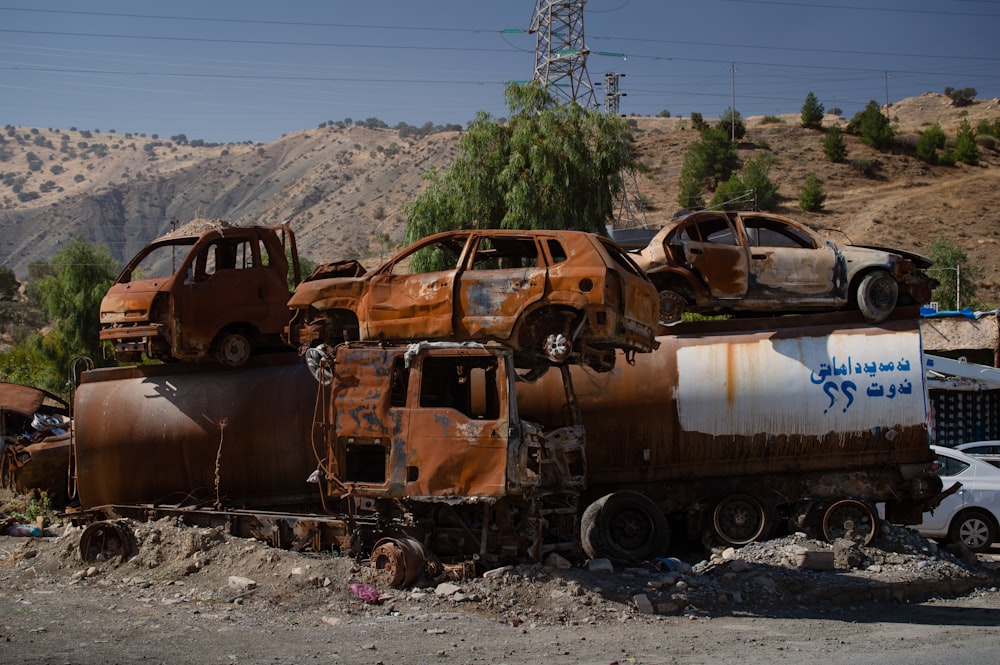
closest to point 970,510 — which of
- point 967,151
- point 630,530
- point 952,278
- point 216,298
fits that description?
point 630,530

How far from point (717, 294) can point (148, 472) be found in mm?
7255

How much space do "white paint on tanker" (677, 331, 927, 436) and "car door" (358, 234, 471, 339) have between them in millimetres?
3434

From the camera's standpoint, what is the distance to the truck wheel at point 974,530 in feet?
40.9

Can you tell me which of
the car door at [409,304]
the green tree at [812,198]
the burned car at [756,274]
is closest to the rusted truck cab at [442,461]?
the car door at [409,304]

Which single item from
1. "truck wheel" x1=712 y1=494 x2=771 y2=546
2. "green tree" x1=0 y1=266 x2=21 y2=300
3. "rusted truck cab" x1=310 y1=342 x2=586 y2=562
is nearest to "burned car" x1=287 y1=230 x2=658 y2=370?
"rusted truck cab" x1=310 y1=342 x2=586 y2=562

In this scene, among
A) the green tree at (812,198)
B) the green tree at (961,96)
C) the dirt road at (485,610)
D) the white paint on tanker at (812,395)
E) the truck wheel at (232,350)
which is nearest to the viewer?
the dirt road at (485,610)

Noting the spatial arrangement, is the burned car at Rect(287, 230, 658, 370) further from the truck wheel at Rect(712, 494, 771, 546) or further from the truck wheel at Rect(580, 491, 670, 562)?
the truck wheel at Rect(712, 494, 771, 546)

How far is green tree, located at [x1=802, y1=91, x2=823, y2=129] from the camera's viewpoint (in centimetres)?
6844

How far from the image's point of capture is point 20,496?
13414 millimetres

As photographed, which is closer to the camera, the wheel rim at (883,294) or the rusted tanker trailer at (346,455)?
the rusted tanker trailer at (346,455)

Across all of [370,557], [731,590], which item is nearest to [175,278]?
[370,557]

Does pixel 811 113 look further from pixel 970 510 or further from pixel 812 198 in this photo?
pixel 970 510

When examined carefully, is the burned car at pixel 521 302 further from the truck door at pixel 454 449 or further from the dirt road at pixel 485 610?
the dirt road at pixel 485 610

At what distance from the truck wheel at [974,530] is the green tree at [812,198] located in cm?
4080
